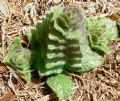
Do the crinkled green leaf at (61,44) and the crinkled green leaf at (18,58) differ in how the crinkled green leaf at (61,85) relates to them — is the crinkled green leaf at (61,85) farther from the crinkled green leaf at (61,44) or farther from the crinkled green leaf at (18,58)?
the crinkled green leaf at (18,58)

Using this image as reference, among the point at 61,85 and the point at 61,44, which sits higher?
the point at 61,44

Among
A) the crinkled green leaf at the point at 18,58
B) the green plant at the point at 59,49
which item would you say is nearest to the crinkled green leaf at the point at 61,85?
the green plant at the point at 59,49

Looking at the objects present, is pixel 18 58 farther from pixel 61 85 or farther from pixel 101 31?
pixel 101 31

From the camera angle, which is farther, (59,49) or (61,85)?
(61,85)

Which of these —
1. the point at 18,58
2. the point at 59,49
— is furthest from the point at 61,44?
the point at 18,58

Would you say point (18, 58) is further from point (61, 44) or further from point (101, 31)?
point (101, 31)

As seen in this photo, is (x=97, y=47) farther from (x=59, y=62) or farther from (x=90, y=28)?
(x=59, y=62)

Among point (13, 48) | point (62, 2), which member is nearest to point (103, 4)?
point (62, 2)

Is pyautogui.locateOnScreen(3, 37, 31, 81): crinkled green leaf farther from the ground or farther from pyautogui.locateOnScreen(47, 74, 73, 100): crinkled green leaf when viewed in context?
pyautogui.locateOnScreen(47, 74, 73, 100): crinkled green leaf
